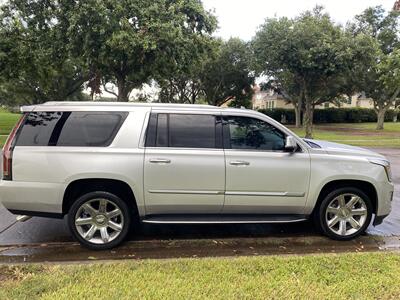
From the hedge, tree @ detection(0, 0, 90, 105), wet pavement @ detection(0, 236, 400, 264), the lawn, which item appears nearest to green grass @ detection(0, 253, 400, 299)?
wet pavement @ detection(0, 236, 400, 264)

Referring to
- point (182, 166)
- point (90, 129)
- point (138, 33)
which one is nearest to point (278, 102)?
point (138, 33)

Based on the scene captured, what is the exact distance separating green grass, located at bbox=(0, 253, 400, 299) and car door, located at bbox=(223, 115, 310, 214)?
32.6 inches

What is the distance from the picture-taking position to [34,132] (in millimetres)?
5117

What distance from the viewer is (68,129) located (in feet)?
16.9

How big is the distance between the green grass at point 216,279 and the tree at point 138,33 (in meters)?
16.0

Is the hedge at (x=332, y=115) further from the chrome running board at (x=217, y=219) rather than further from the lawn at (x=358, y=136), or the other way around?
the chrome running board at (x=217, y=219)

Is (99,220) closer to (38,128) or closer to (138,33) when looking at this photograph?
(38,128)

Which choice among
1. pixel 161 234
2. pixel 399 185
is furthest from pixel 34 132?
pixel 399 185


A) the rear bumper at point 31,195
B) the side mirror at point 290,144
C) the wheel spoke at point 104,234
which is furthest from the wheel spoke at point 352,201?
the rear bumper at point 31,195

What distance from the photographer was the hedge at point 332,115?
5238 centimetres

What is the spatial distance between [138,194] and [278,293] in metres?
2.13

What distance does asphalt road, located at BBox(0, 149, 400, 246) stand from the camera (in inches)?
222

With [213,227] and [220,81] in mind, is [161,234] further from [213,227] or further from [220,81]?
[220,81]

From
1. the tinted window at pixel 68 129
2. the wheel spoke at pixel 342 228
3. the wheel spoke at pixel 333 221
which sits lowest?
the wheel spoke at pixel 342 228
